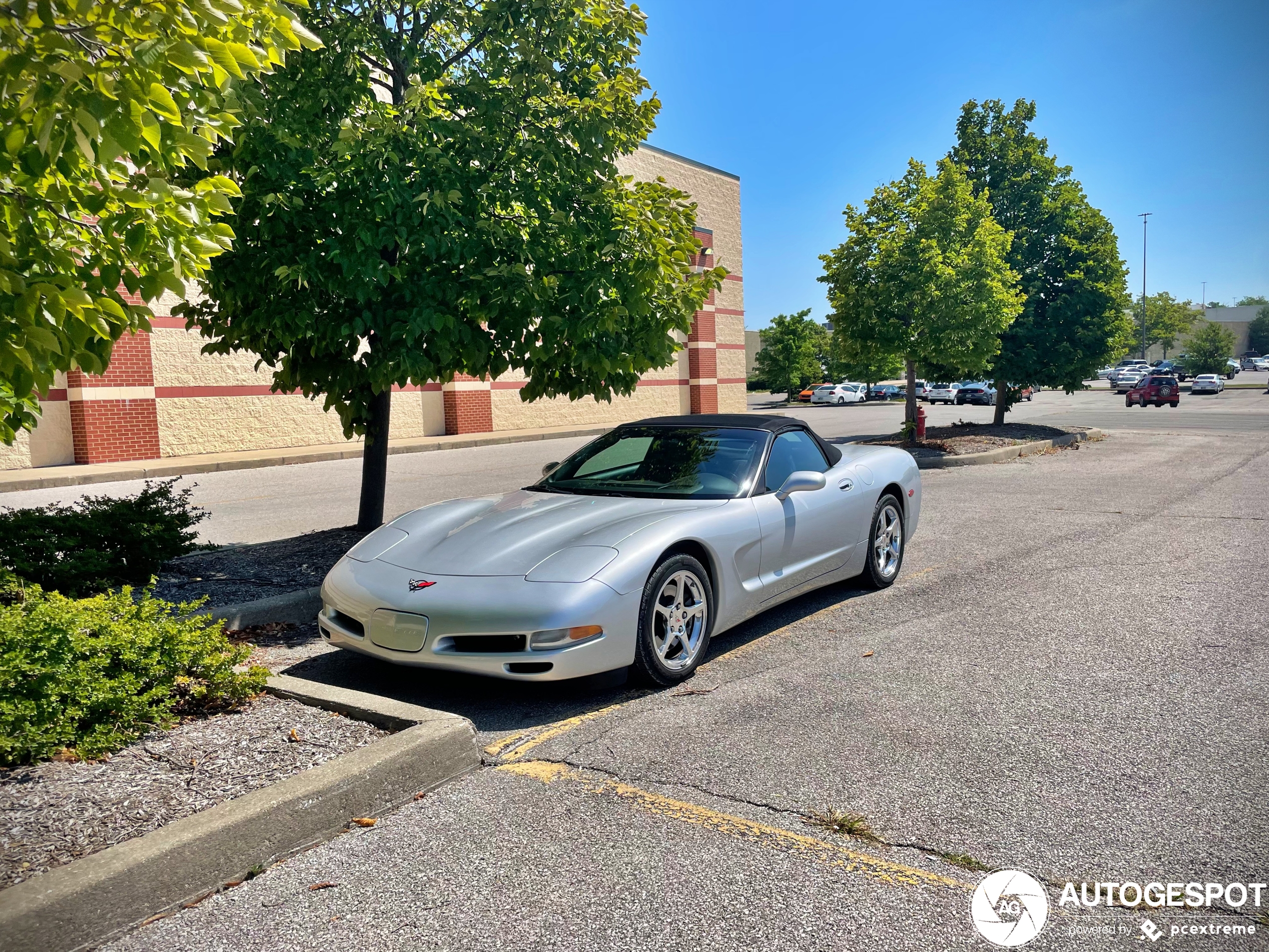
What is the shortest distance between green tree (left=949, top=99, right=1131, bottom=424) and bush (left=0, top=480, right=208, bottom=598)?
18.5m

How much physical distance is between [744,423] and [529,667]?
105 inches

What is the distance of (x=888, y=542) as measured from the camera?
7.17m

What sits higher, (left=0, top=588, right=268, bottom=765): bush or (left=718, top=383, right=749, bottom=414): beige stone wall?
(left=718, top=383, right=749, bottom=414): beige stone wall

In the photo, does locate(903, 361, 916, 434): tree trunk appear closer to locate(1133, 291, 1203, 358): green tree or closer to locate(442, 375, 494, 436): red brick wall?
locate(442, 375, 494, 436): red brick wall

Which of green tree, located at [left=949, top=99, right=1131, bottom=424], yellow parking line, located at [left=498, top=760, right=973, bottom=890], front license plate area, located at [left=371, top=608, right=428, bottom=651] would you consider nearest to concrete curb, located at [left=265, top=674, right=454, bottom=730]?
front license plate area, located at [left=371, top=608, right=428, bottom=651]

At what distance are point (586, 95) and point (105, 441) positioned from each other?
50.7ft

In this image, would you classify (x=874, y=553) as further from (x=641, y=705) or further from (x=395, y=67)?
(x=395, y=67)

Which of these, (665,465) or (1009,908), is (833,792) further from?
(665,465)

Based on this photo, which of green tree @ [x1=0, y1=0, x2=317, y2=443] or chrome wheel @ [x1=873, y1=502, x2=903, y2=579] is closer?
green tree @ [x1=0, y1=0, x2=317, y2=443]

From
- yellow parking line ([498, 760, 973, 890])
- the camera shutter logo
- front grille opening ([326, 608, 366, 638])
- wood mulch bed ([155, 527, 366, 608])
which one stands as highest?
front grille opening ([326, 608, 366, 638])

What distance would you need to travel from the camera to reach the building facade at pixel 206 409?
1888 cm

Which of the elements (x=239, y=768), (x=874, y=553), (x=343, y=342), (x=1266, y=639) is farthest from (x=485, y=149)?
(x=1266, y=639)

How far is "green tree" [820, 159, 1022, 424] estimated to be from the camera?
18.4 metres

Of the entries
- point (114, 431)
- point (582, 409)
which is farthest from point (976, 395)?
point (114, 431)
